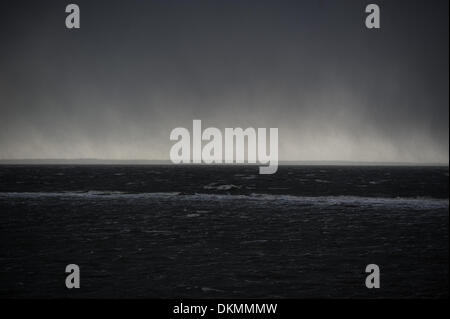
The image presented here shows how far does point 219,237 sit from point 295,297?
1204 centimetres

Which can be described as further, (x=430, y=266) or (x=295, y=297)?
(x=430, y=266)

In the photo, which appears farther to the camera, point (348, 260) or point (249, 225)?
point (249, 225)

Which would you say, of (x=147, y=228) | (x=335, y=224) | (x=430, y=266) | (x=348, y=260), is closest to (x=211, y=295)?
(x=348, y=260)

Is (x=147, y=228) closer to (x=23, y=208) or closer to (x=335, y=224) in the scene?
(x=335, y=224)

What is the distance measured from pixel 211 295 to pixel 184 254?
673 cm

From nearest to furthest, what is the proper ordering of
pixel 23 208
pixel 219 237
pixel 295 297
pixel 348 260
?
pixel 295 297 < pixel 348 260 < pixel 219 237 < pixel 23 208

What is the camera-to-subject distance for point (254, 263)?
21188 millimetres

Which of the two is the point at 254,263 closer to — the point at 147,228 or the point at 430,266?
the point at 430,266

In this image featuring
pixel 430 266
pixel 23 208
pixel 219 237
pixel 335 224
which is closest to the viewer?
pixel 430 266

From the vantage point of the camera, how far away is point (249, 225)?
3291cm
